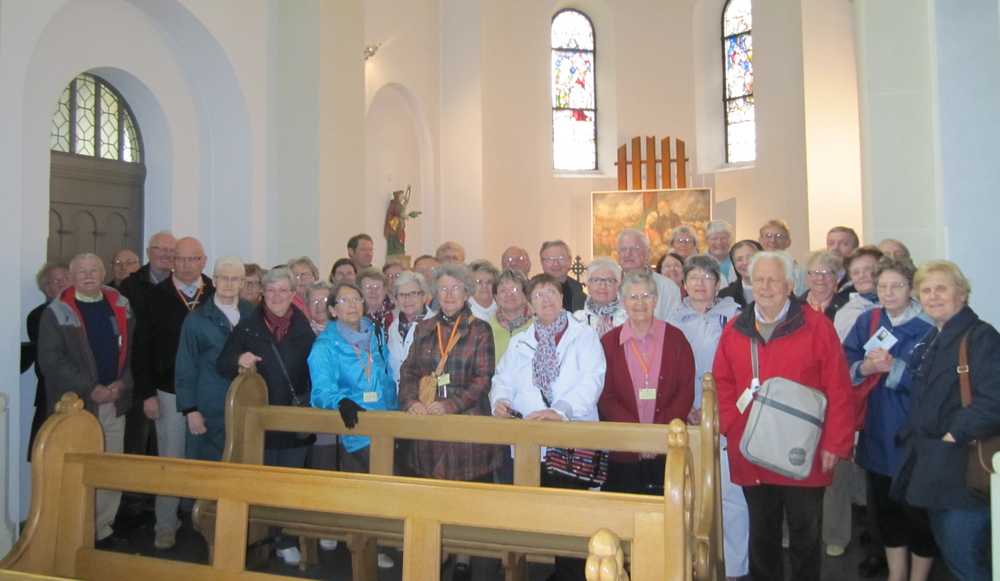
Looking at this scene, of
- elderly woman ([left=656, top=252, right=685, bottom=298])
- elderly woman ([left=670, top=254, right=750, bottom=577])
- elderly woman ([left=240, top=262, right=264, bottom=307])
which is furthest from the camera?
elderly woman ([left=656, top=252, right=685, bottom=298])

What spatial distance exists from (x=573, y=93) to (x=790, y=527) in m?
12.1

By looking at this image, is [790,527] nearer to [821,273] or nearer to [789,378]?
[789,378]

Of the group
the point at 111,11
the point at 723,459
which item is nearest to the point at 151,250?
the point at 111,11

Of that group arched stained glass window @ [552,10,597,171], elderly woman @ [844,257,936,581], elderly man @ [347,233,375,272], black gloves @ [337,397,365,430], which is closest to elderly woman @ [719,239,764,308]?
elderly woman @ [844,257,936,581]

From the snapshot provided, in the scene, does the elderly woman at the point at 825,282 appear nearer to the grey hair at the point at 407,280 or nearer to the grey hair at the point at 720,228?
the grey hair at the point at 720,228

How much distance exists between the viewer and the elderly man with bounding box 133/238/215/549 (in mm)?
→ 5086

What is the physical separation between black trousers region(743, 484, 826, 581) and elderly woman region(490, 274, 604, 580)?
0.80 m

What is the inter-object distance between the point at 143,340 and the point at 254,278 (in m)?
0.82

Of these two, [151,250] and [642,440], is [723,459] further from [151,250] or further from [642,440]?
[151,250]

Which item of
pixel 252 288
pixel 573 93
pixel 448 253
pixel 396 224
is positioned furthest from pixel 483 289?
pixel 573 93

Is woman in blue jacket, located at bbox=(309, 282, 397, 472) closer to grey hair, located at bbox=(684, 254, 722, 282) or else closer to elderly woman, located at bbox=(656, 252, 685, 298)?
grey hair, located at bbox=(684, 254, 722, 282)

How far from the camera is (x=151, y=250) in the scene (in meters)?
5.71

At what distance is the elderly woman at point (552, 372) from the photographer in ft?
12.9

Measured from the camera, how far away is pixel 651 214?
13430 mm
